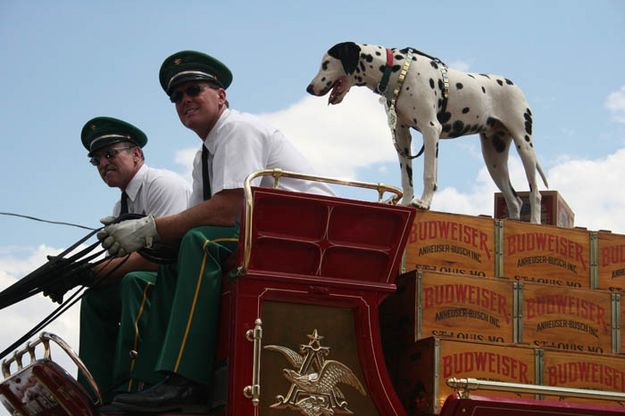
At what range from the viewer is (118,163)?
653 cm

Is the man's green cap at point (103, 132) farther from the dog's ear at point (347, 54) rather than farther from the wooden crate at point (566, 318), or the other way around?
the wooden crate at point (566, 318)

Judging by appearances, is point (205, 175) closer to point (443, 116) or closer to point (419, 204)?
point (419, 204)

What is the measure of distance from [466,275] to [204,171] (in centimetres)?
141

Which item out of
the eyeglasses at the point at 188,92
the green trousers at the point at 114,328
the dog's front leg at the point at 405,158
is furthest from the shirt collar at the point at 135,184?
the dog's front leg at the point at 405,158

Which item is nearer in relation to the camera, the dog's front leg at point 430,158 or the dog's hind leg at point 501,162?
the dog's front leg at point 430,158

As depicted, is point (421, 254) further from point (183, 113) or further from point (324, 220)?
point (183, 113)

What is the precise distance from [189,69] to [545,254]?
2.13m

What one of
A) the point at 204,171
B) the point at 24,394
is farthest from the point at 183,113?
the point at 24,394

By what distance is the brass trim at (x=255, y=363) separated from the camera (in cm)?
444

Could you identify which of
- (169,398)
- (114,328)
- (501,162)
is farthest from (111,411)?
(501,162)

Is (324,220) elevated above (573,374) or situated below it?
above

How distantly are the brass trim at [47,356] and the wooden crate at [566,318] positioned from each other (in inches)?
84.4

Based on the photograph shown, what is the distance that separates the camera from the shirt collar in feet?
21.4

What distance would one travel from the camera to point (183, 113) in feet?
18.1
